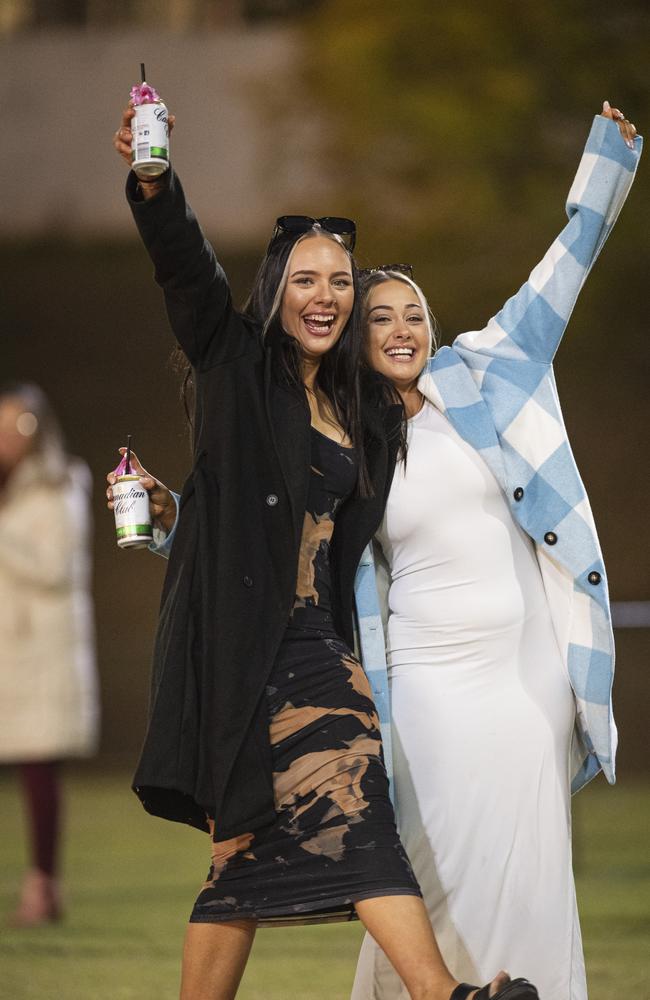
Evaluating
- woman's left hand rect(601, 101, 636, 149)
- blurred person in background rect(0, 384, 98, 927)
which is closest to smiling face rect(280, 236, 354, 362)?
woman's left hand rect(601, 101, 636, 149)

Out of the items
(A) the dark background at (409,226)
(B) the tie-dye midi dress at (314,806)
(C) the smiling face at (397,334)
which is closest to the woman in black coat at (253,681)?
(B) the tie-dye midi dress at (314,806)

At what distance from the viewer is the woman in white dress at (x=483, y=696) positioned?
348 cm

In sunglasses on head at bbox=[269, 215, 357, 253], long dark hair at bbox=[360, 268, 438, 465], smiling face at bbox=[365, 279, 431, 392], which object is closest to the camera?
sunglasses on head at bbox=[269, 215, 357, 253]

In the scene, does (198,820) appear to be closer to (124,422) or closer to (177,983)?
(177,983)

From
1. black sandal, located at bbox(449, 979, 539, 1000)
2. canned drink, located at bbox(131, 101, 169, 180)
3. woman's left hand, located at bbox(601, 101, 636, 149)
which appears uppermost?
woman's left hand, located at bbox(601, 101, 636, 149)

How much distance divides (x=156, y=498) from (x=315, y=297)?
22.2 inches

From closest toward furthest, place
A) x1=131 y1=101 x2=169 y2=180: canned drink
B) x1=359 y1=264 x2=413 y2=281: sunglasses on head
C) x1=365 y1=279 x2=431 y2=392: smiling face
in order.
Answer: x1=131 y1=101 x2=169 y2=180: canned drink
x1=365 y1=279 x2=431 y2=392: smiling face
x1=359 y1=264 x2=413 y2=281: sunglasses on head

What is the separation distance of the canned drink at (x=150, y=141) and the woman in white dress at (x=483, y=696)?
951 millimetres

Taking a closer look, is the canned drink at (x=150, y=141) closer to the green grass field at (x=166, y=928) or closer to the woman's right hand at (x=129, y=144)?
the woman's right hand at (x=129, y=144)

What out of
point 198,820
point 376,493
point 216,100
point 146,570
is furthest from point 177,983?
point 216,100

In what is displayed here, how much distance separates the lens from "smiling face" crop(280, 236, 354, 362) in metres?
3.36

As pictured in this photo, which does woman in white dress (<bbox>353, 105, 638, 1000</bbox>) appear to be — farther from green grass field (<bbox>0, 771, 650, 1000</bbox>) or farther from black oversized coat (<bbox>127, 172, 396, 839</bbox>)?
black oversized coat (<bbox>127, 172, 396, 839</bbox>)

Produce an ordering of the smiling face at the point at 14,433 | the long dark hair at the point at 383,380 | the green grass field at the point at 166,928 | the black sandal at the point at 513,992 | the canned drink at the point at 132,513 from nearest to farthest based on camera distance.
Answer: the black sandal at the point at 513,992, the canned drink at the point at 132,513, the long dark hair at the point at 383,380, the green grass field at the point at 166,928, the smiling face at the point at 14,433

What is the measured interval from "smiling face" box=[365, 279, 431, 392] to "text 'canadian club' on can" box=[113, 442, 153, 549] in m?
0.70
